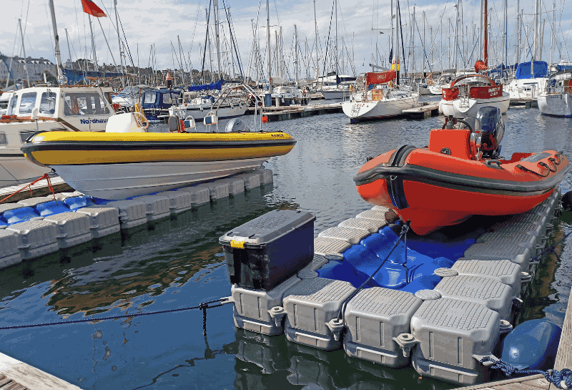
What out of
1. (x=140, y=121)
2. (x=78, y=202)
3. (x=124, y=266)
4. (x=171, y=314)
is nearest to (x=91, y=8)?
(x=140, y=121)

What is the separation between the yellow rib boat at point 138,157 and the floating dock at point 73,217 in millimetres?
293

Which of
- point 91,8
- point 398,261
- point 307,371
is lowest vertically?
point 307,371

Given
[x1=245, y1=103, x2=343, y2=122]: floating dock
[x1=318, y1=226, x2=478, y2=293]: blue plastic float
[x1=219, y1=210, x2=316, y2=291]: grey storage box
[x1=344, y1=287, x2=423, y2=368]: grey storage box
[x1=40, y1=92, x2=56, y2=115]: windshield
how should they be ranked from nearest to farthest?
[x1=344, y1=287, x2=423, y2=368]: grey storage box < [x1=219, y1=210, x2=316, y2=291]: grey storage box < [x1=318, y1=226, x2=478, y2=293]: blue plastic float < [x1=40, y1=92, x2=56, y2=115]: windshield < [x1=245, y1=103, x2=343, y2=122]: floating dock

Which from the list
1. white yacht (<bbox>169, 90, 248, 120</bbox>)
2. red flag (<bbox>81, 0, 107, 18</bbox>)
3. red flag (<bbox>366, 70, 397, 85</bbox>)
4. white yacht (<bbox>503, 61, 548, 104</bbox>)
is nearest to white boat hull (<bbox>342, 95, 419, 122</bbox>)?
red flag (<bbox>366, 70, 397, 85</bbox>)

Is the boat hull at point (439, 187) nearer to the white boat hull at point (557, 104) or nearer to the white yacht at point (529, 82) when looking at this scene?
the white boat hull at point (557, 104)

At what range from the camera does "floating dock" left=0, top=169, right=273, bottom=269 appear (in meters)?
6.54

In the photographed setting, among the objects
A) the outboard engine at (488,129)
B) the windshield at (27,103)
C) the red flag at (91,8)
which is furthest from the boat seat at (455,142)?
the red flag at (91,8)

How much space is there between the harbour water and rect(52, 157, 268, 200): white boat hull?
0.79 m

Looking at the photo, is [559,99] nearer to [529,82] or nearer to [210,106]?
[529,82]

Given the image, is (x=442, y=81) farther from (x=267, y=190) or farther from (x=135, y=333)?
(x=135, y=333)

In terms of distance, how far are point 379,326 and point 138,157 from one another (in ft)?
19.6

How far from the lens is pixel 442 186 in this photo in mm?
4672

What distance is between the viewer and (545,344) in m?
3.20

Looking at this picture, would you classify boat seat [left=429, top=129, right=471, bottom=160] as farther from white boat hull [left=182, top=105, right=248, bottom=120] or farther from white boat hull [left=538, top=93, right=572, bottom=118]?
white boat hull [left=182, top=105, right=248, bottom=120]
